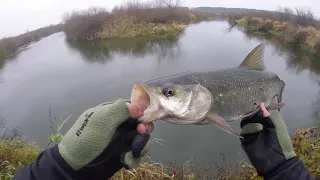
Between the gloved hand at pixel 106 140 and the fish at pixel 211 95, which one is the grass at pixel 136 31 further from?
the gloved hand at pixel 106 140

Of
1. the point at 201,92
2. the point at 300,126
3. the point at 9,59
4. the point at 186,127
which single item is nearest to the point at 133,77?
the point at 186,127

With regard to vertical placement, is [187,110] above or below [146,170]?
above

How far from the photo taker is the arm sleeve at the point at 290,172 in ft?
7.06

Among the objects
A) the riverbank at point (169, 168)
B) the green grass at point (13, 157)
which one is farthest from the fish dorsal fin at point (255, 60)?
the green grass at point (13, 157)

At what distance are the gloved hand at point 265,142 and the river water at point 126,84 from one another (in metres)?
0.62

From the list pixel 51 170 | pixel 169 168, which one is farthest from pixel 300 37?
pixel 51 170

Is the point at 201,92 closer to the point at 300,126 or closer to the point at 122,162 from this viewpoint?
the point at 122,162

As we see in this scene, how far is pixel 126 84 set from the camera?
12.8 meters

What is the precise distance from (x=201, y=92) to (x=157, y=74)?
39.1ft

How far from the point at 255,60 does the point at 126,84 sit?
404 inches

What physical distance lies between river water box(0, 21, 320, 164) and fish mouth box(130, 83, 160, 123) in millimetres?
914

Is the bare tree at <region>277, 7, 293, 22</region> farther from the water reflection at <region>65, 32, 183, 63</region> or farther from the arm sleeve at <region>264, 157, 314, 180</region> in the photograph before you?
the arm sleeve at <region>264, 157, 314, 180</region>

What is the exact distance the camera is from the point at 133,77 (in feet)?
45.2

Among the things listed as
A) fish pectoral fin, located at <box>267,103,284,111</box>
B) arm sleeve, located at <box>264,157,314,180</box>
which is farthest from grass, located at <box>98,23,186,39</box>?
arm sleeve, located at <box>264,157,314,180</box>
